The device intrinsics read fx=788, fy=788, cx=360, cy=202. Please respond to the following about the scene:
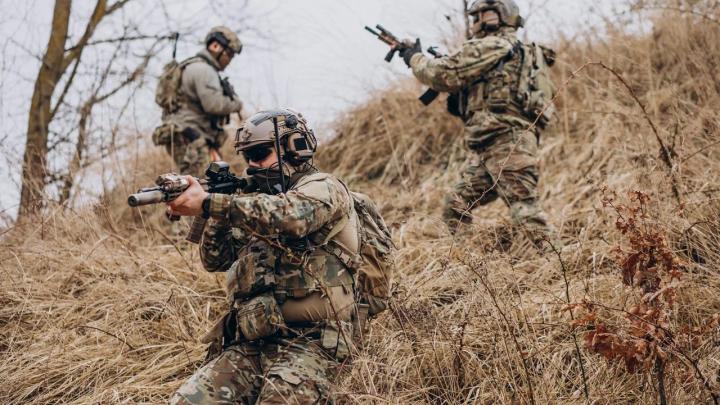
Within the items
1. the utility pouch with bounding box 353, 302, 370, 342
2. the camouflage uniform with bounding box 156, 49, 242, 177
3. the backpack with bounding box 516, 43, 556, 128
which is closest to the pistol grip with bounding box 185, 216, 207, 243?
the utility pouch with bounding box 353, 302, 370, 342

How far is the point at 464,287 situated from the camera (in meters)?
4.14

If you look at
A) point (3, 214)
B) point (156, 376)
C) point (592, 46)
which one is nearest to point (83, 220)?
point (3, 214)

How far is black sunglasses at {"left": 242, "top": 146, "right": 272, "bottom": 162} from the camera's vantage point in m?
3.27

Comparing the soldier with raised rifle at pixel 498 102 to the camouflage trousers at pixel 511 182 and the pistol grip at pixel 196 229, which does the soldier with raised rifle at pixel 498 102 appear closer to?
the camouflage trousers at pixel 511 182

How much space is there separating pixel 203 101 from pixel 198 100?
194 millimetres

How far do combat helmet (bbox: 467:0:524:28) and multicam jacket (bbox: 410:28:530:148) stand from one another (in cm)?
7

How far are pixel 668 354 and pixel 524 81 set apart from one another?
105 inches

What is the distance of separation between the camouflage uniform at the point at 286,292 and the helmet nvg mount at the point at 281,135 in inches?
5.3

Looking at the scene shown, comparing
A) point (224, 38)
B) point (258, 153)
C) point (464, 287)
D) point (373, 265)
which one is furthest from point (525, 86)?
point (224, 38)

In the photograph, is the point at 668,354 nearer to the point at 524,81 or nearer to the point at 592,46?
the point at 524,81

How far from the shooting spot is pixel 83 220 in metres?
5.43

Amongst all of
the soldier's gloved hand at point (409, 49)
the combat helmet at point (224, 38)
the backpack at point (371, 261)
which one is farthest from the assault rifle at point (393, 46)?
the backpack at point (371, 261)

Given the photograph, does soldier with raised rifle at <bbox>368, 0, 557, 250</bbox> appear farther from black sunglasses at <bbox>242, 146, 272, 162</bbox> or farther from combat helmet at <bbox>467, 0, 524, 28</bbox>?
black sunglasses at <bbox>242, 146, 272, 162</bbox>

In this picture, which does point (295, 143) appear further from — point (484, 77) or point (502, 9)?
point (502, 9)
